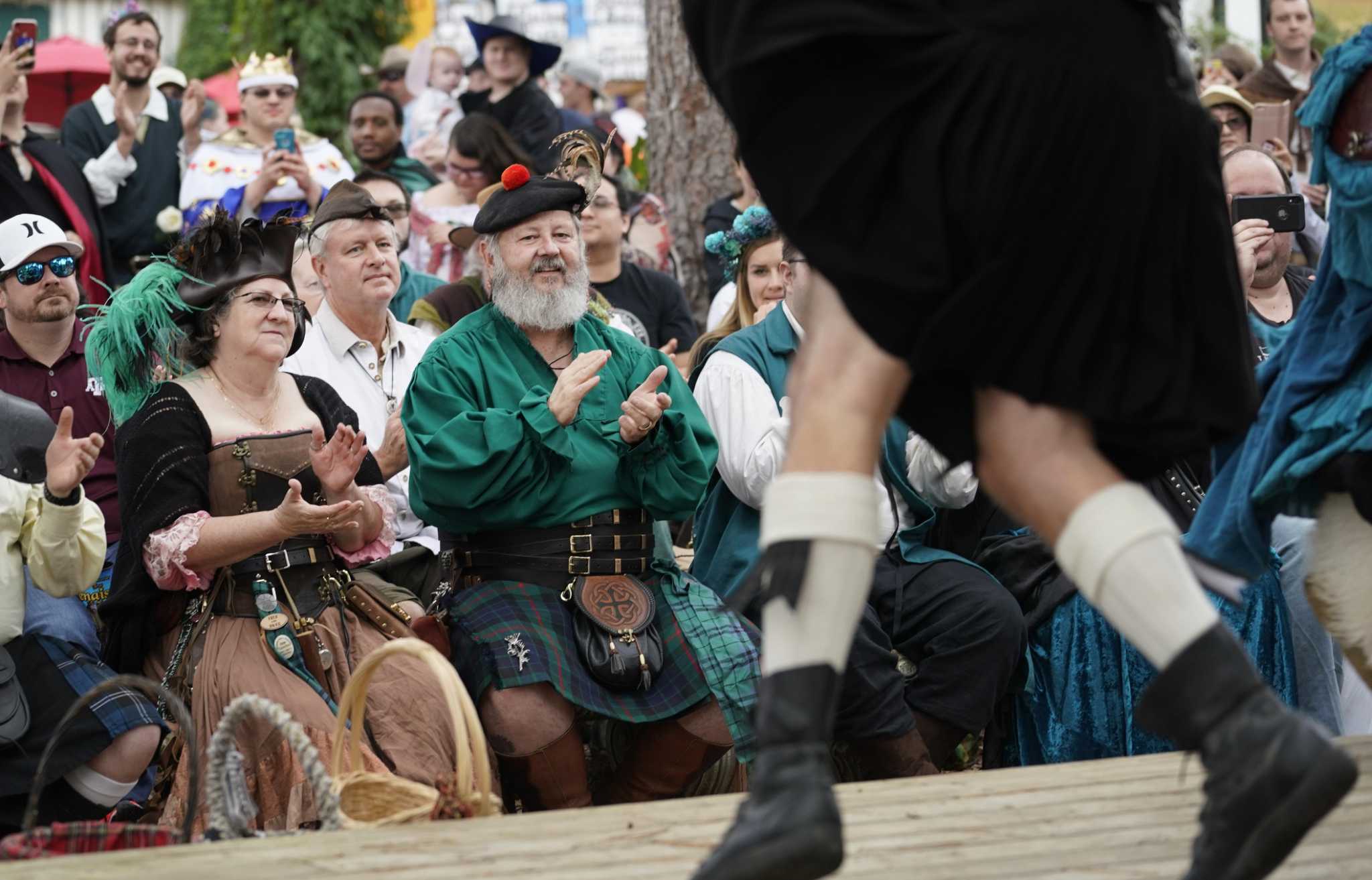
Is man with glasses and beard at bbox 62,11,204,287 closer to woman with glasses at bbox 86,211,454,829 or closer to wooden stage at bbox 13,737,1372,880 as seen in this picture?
woman with glasses at bbox 86,211,454,829

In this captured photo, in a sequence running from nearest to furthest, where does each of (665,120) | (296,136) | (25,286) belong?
1. (25,286)
2. (296,136)
3. (665,120)

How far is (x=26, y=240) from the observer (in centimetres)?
494

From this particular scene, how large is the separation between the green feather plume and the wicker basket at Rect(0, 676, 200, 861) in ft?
5.12

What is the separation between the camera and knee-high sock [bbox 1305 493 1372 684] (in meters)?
2.99

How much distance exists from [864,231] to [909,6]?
11.3 inches

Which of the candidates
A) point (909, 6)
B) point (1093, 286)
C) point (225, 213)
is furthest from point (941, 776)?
point (225, 213)

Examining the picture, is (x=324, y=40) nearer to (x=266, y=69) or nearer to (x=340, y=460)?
(x=266, y=69)

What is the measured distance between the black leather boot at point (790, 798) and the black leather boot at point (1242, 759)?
424mm

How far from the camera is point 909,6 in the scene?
2070mm

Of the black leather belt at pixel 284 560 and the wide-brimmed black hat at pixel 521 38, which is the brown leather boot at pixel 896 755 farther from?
the wide-brimmed black hat at pixel 521 38

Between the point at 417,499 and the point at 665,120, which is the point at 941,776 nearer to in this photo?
the point at 417,499

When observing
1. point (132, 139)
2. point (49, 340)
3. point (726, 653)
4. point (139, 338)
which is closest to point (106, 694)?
point (139, 338)

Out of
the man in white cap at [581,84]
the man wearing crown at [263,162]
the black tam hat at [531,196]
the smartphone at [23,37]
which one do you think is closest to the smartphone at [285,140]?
the man wearing crown at [263,162]

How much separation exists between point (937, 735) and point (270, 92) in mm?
4647
